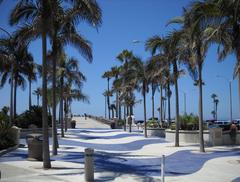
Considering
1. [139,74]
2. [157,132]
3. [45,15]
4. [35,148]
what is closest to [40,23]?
[45,15]

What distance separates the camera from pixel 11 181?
1485 cm

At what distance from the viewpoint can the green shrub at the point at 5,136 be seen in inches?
1008

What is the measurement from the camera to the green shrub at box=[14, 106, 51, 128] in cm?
4176

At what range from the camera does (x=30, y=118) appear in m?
42.2

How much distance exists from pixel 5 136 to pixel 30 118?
15731 mm

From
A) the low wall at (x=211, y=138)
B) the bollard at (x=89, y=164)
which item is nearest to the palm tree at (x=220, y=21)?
the bollard at (x=89, y=164)

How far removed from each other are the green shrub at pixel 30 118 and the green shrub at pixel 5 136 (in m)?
13.6

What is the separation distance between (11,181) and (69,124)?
51.0 metres

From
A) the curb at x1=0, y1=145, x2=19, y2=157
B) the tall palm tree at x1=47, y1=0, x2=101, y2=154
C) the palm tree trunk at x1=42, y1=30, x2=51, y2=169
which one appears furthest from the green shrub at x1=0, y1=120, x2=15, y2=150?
the palm tree trunk at x1=42, y1=30, x2=51, y2=169

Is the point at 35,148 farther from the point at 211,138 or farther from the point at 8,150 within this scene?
the point at 211,138

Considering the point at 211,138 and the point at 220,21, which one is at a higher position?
the point at 220,21

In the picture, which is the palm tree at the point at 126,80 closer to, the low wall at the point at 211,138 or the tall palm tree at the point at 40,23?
the low wall at the point at 211,138

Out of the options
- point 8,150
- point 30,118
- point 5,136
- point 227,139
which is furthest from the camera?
point 30,118

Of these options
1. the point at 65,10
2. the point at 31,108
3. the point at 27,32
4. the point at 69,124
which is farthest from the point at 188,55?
the point at 69,124
